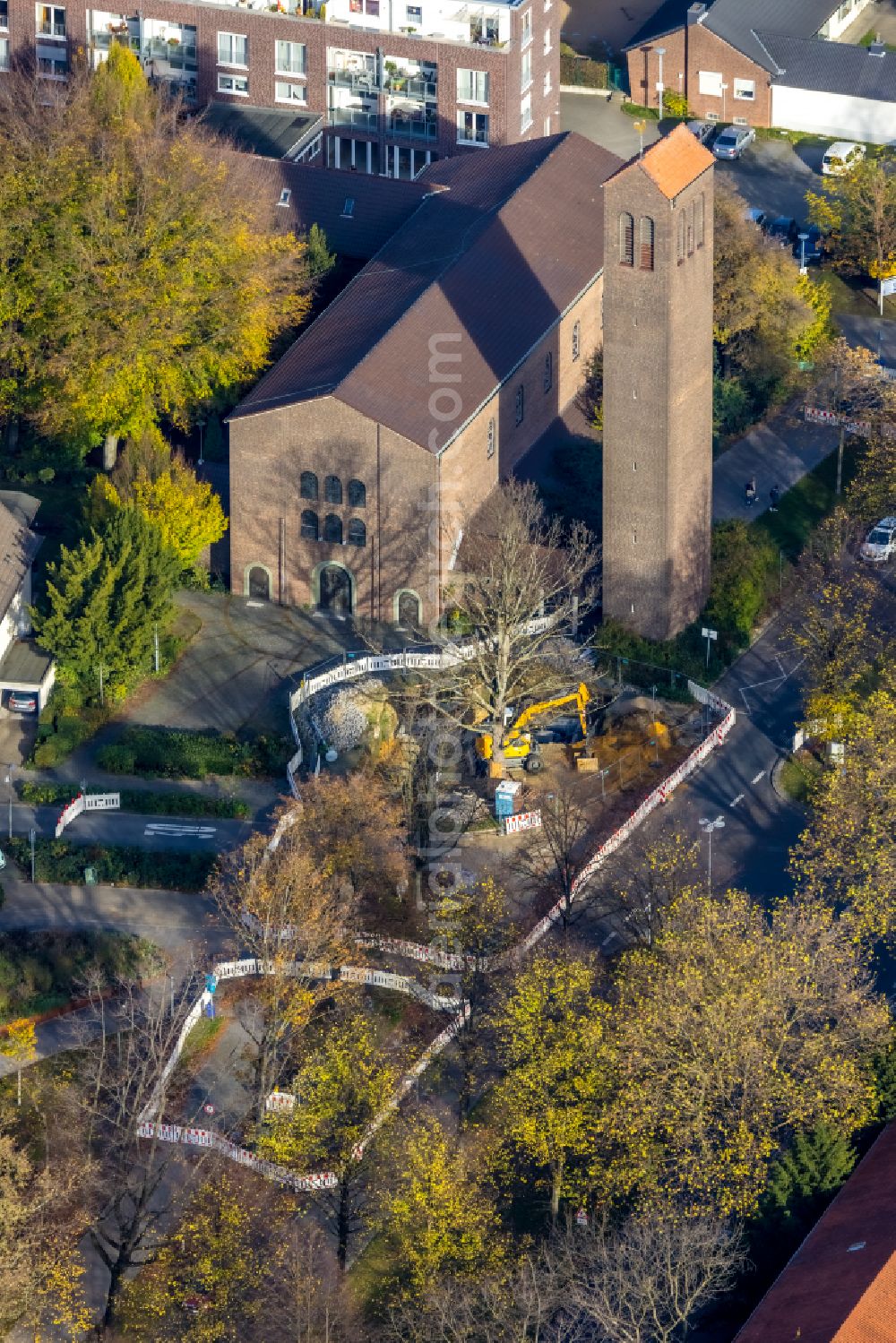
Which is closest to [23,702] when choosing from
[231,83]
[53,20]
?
[231,83]

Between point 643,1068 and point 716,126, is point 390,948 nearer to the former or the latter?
point 643,1068

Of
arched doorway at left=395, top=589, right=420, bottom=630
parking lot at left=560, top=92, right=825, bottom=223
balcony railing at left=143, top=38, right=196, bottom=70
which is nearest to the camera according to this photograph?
arched doorway at left=395, top=589, right=420, bottom=630

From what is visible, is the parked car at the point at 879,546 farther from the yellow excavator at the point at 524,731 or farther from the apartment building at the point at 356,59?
the apartment building at the point at 356,59

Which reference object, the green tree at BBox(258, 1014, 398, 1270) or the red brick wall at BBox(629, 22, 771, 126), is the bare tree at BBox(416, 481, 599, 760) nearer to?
the green tree at BBox(258, 1014, 398, 1270)

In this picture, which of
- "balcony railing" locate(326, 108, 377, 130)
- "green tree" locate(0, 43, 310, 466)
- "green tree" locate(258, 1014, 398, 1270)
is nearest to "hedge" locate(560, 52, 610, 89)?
"balcony railing" locate(326, 108, 377, 130)

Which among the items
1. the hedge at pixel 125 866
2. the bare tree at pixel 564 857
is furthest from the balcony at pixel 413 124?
the hedge at pixel 125 866

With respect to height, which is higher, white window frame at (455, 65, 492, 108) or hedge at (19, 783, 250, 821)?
white window frame at (455, 65, 492, 108)

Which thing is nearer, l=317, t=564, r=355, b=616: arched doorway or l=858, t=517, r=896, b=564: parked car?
l=317, t=564, r=355, b=616: arched doorway
